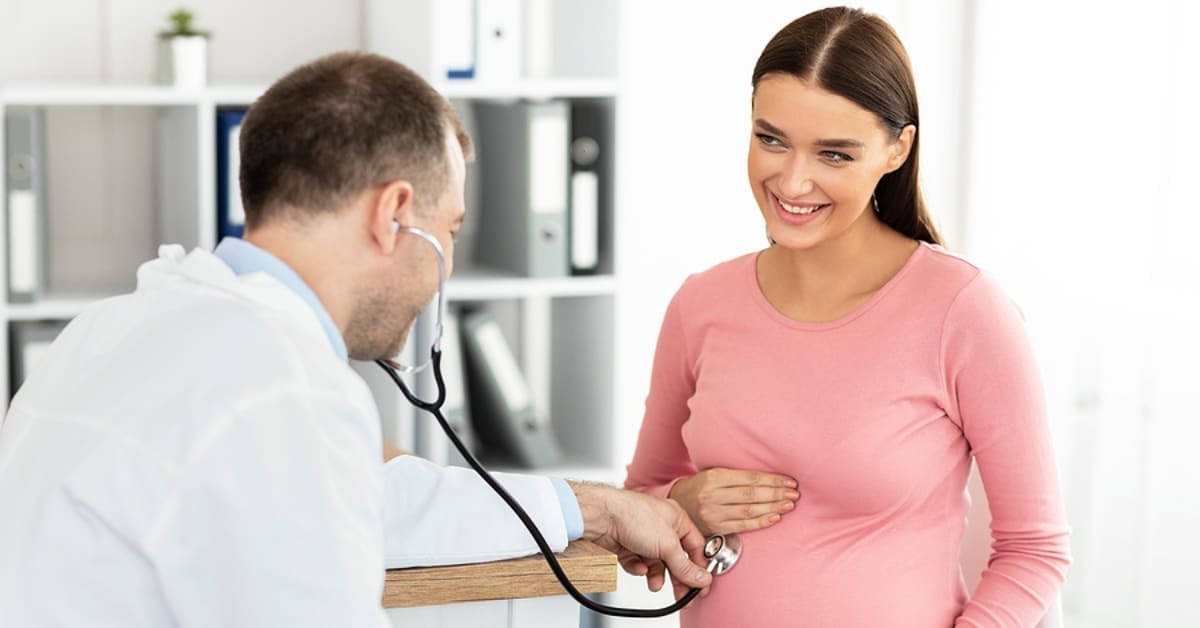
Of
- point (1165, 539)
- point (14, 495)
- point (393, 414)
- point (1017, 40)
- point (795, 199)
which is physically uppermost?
point (1017, 40)

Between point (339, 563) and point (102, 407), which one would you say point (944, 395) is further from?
point (102, 407)

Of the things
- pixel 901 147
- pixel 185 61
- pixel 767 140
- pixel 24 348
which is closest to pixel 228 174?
pixel 185 61

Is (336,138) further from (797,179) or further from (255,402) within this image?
(797,179)

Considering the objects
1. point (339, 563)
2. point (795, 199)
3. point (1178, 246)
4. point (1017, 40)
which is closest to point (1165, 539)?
point (1178, 246)

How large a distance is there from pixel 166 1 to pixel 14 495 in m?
1.88

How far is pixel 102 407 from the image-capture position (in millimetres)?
1006

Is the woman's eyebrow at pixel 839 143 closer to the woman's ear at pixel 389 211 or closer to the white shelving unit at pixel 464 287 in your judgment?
the woman's ear at pixel 389 211

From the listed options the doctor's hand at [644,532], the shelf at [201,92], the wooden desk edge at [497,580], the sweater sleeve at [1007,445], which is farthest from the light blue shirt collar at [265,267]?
the shelf at [201,92]

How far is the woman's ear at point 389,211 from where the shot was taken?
1.17m

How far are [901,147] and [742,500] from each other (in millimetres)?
457

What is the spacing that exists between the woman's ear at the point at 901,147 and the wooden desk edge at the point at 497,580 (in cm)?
63

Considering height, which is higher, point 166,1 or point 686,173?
point 166,1

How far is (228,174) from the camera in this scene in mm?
2531

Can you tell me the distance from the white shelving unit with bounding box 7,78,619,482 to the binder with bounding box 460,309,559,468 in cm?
4
